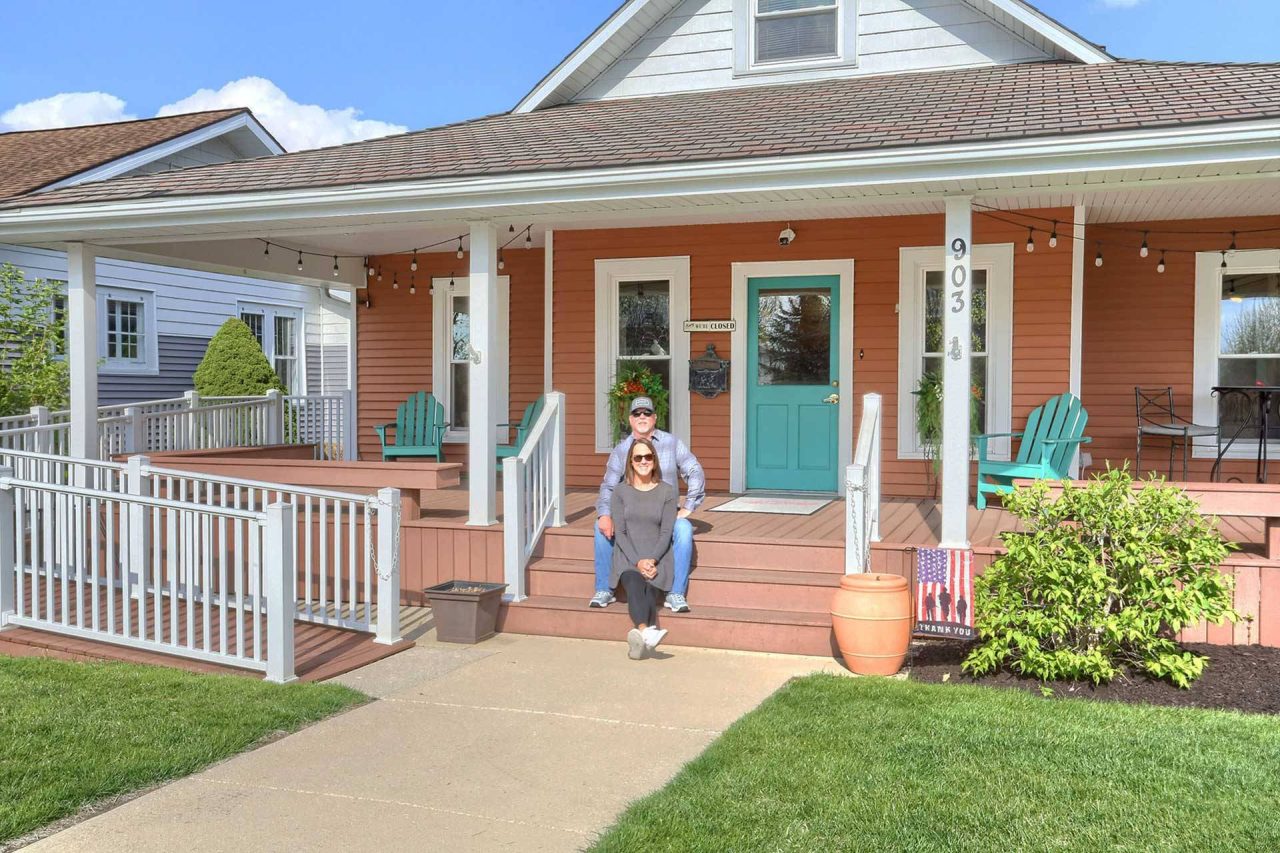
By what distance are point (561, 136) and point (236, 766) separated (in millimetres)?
5209

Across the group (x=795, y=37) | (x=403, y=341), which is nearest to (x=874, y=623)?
(x=795, y=37)

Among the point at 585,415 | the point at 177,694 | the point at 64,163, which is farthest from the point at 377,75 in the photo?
the point at 177,694

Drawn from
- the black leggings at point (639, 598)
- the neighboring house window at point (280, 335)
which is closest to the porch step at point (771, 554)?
the black leggings at point (639, 598)

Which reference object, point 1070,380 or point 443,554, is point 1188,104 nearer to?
point 1070,380

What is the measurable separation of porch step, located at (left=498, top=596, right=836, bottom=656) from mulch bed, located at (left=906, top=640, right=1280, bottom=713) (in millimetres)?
585

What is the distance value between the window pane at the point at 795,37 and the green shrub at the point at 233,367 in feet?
32.2

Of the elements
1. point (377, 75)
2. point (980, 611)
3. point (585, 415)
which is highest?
point (377, 75)

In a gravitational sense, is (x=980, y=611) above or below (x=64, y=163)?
below

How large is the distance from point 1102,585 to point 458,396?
7.02 metres

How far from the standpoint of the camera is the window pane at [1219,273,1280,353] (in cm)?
812

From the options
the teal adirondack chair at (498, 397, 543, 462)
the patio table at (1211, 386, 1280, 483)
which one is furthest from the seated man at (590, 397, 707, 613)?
the patio table at (1211, 386, 1280, 483)

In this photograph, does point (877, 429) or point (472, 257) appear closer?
point (877, 429)

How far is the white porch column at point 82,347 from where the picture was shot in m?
7.81

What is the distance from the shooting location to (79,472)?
7914mm
